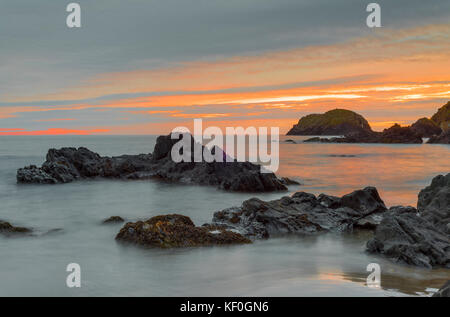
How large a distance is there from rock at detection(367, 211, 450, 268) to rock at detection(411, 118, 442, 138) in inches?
6749

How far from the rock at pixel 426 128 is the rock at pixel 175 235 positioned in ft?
566

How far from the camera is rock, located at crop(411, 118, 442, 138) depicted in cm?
17138

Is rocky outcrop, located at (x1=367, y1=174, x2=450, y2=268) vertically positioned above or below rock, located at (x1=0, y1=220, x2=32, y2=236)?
above

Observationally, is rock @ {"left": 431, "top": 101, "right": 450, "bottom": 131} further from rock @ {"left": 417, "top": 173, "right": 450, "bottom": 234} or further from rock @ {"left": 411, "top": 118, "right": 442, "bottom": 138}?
rock @ {"left": 417, "top": 173, "right": 450, "bottom": 234}

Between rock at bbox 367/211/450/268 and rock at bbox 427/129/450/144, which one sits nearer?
rock at bbox 367/211/450/268

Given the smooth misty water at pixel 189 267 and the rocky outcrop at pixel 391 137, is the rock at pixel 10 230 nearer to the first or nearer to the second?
the smooth misty water at pixel 189 267

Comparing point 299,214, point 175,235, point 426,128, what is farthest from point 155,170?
point 426,128

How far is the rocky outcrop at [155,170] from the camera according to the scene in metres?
26.9

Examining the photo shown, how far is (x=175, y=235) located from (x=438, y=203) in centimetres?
886

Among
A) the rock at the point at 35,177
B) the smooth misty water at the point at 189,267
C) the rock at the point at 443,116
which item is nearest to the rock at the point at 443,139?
the rock at the point at 443,116

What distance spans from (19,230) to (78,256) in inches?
163

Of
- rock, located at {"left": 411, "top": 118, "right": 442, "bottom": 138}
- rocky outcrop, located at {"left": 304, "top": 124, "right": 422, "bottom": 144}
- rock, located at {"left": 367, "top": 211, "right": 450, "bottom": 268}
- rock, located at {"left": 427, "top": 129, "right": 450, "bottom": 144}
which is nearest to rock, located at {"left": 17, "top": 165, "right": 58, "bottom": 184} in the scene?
rock, located at {"left": 367, "top": 211, "right": 450, "bottom": 268}

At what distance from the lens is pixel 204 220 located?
18312mm
